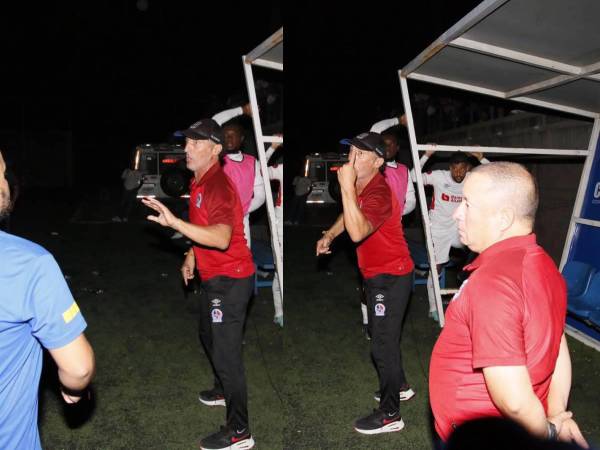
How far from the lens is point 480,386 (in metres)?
1.69

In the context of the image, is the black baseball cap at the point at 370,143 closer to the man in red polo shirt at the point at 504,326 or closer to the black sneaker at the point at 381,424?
the man in red polo shirt at the point at 504,326

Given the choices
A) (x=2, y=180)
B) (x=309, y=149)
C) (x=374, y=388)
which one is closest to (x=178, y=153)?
(x=309, y=149)

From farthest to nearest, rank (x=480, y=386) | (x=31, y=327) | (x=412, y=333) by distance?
1. (x=412, y=333)
2. (x=480, y=386)
3. (x=31, y=327)

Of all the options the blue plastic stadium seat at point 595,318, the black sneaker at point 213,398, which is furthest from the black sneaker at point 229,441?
the blue plastic stadium seat at point 595,318

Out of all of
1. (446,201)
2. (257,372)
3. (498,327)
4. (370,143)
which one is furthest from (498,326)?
(446,201)

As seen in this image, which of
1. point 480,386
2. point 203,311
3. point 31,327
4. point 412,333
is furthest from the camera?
point 412,333

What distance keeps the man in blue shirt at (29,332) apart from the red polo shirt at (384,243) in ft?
7.22

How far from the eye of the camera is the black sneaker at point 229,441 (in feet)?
11.5

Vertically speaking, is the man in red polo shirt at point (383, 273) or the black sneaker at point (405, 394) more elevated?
the man in red polo shirt at point (383, 273)

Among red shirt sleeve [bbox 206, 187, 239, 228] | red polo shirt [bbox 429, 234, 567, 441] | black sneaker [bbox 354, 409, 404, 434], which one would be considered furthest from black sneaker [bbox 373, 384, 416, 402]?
red polo shirt [bbox 429, 234, 567, 441]

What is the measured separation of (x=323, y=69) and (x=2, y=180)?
24463 mm

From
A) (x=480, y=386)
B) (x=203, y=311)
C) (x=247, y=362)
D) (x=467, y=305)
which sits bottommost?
(x=247, y=362)

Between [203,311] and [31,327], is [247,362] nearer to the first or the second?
[203,311]

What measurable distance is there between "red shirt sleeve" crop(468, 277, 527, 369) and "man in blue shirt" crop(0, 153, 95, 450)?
48.9 inches
